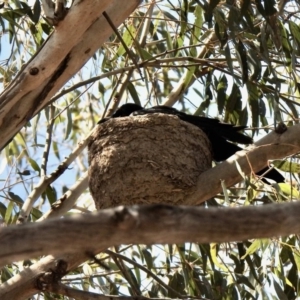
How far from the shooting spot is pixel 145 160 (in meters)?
3.61

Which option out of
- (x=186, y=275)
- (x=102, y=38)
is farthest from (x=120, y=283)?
(x=102, y=38)

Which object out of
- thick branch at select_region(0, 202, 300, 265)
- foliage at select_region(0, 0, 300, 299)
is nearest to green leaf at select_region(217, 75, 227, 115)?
foliage at select_region(0, 0, 300, 299)

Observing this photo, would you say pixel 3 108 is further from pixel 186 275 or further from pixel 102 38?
pixel 186 275

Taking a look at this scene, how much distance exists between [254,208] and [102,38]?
1656mm

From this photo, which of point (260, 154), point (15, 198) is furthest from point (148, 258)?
point (260, 154)

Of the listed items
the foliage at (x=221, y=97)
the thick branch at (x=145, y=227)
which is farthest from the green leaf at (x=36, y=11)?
the thick branch at (x=145, y=227)

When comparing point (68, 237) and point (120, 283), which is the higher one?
point (120, 283)

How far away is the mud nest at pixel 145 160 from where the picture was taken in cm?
347

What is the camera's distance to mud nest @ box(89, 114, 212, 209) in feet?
11.4

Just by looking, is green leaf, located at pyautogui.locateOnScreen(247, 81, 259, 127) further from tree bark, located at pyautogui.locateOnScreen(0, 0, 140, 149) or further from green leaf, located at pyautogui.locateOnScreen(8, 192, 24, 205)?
green leaf, located at pyautogui.locateOnScreen(8, 192, 24, 205)

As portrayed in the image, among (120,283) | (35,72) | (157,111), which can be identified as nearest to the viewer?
(35,72)

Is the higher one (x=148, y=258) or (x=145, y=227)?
(x=148, y=258)

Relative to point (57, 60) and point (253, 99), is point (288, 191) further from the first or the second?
point (57, 60)

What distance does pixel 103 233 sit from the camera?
1.48 meters
